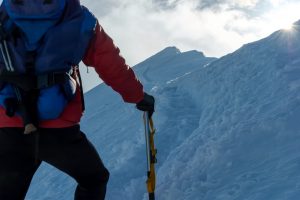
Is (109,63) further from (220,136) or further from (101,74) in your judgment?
(220,136)

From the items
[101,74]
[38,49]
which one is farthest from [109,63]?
[38,49]

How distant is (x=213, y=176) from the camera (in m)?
5.84

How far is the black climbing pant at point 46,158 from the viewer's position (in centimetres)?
234

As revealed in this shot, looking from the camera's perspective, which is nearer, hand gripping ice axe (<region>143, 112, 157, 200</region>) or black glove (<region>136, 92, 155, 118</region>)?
black glove (<region>136, 92, 155, 118</region>)

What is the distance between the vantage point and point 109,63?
257 cm

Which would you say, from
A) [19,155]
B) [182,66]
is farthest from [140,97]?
[182,66]

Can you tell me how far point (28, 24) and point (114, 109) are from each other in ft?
39.4

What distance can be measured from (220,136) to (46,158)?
4494 millimetres

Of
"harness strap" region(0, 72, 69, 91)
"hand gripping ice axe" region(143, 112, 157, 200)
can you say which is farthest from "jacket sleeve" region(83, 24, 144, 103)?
"hand gripping ice axe" region(143, 112, 157, 200)

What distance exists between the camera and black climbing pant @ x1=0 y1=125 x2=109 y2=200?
7.66 ft

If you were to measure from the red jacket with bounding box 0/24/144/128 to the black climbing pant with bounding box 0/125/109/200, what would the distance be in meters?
0.04

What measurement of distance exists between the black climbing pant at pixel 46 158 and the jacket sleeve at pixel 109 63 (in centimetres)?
33

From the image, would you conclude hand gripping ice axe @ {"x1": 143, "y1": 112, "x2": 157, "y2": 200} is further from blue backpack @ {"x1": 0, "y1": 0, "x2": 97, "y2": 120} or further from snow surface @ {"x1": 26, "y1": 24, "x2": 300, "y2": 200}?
snow surface @ {"x1": 26, "y1": 24, "x2": 300, "y2": 200}

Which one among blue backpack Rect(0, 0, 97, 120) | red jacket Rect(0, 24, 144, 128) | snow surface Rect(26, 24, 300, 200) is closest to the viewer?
blue backpack Rect(0, 0, 97, 120)
